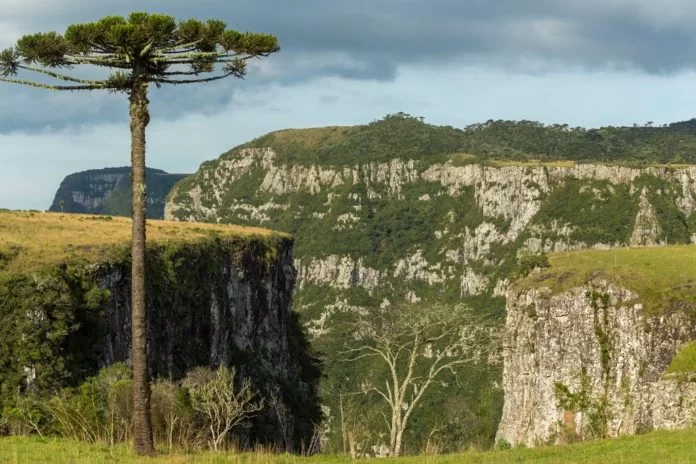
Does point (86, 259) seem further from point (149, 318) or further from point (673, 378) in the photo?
point (673, 378)

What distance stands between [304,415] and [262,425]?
21.2 metres

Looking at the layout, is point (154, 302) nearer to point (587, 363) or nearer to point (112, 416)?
point (587, 363)

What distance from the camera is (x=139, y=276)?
72.5ft

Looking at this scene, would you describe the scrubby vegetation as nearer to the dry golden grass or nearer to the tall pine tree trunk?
the tall pine tree trunk

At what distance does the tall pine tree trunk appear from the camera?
2202 cm

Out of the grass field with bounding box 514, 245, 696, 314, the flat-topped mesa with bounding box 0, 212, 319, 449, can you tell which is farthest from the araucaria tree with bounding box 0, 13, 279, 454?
the grass field with bounding box 514, 245, 696, 314

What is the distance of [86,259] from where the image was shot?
201ft

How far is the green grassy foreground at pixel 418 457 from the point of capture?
20234 millimetres

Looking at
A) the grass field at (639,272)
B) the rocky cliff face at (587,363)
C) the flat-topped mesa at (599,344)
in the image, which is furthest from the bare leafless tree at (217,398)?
the grass field at (639,272)

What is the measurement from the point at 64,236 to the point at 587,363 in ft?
135

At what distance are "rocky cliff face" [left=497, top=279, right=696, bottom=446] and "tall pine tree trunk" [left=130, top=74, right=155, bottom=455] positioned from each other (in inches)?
1580

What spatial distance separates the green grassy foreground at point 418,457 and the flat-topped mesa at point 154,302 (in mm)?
31451

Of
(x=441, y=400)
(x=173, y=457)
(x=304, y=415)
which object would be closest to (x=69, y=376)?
(x=173, y=457)

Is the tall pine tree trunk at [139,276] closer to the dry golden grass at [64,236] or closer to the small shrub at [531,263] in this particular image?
the dry golden grass at [64,236]
